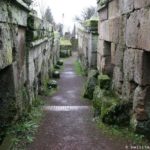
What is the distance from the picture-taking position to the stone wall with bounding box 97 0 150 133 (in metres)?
5.85

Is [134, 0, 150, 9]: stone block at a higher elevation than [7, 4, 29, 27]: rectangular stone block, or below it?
higher

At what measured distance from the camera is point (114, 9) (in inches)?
326

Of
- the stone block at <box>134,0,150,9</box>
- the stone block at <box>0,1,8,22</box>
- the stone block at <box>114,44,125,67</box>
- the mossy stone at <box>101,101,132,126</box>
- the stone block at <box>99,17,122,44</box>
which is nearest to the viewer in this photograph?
the stone block at <box>0,1,8,22</box>

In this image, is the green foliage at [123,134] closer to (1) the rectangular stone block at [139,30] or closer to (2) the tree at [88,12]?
(1) the rectangular stone block at [139,30]

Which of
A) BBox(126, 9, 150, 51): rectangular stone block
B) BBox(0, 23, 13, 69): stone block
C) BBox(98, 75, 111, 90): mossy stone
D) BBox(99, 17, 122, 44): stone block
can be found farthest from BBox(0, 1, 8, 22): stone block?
BBox(98, 75, 111, 90): mossy stone

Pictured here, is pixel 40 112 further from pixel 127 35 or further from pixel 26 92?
pixel 127 35

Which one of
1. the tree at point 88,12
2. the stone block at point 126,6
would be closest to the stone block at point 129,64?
the stone block at point 126,6

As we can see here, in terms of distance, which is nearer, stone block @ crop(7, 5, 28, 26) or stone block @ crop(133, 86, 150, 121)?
stone block @ crop(7, 5, 28, 26)

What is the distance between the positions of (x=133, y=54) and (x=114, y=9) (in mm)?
2304

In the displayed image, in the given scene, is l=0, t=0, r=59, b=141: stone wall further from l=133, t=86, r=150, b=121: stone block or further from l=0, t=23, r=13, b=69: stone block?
l=133, t=86, r=150, b=121: stone block

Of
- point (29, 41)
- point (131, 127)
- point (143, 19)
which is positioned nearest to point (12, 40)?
point (29, 41)

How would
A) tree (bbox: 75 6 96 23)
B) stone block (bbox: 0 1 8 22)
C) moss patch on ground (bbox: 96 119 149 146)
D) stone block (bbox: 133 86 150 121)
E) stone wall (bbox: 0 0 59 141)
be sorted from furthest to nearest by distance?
tree (bbox: 75 6 96 23) < stone block (bbox: 133 86 150 121) < moss patch on ground (bbox: 96 119 149 146) < stone wall (bbox: 0 0 59 141) < stone block (bbox: 0 1 8 22)

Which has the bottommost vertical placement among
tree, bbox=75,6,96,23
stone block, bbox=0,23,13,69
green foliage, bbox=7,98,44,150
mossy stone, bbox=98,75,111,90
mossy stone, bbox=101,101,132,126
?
green foliage, bbox=7,98,44,150

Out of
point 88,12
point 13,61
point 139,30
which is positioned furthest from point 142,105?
point 88,12
